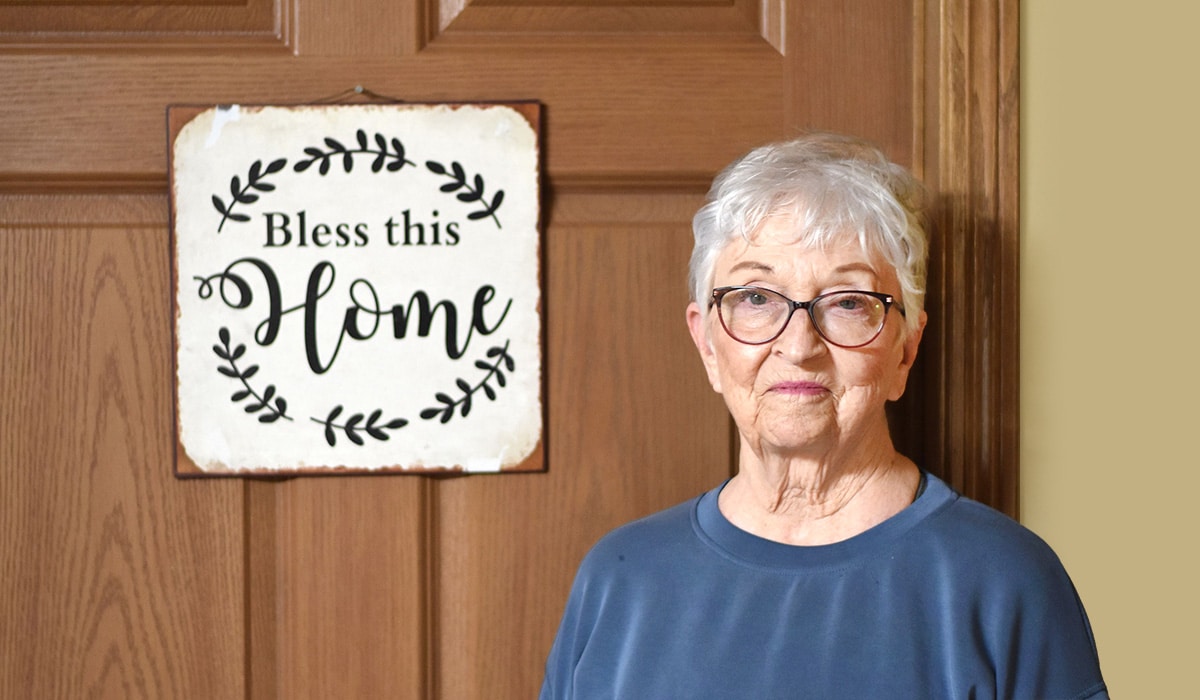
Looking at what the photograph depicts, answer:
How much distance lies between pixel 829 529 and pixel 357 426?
506mm

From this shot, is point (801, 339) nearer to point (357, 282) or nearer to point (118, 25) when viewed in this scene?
point (357, 282)

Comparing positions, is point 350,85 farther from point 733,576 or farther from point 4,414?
point 733,576

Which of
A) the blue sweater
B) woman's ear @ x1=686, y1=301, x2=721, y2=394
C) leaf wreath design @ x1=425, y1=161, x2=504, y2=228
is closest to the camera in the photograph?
the blue sweater

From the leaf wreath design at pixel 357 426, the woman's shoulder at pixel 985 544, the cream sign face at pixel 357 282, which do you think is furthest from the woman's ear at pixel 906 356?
the leaf wreath design at pixel 357 426

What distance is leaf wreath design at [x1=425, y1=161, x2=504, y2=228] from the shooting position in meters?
1.09

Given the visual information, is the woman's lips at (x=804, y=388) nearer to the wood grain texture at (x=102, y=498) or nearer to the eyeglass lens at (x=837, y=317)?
the eyeglass lens at (x=837, y=317)

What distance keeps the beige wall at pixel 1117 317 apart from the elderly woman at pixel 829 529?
0.20m

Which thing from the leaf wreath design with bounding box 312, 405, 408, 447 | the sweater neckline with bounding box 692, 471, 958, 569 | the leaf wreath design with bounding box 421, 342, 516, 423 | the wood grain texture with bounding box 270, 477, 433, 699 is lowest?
the wood grain texture with bounding box 270, 477, 433, 699

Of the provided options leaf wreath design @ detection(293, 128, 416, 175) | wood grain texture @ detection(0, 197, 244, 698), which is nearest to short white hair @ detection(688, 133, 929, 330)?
leaf wreath design @ detection(293, 128, 416, 175)

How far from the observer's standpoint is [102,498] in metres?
1.12

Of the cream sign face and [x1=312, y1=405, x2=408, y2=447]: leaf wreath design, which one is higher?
the cream sign face

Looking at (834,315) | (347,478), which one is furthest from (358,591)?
(834,315)

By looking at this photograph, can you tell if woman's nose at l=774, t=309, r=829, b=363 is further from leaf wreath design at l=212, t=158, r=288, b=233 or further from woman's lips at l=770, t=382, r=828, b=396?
leaf wreath design at l=212, t=158, r=288, b=233

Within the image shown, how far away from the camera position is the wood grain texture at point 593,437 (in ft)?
3.66
